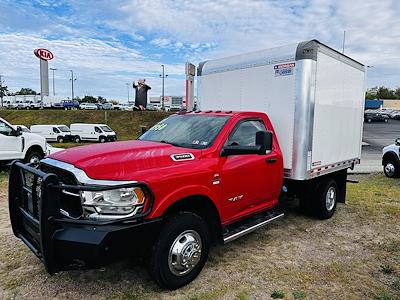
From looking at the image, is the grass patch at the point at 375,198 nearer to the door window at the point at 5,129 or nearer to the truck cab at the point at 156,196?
the truck cab at the point at 156,196

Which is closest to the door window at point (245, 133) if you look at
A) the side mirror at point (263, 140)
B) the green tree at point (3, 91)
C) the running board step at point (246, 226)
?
the side mirror at point (263, 140)

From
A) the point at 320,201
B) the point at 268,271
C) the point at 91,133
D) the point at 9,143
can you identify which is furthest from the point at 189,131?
the point at 91,133

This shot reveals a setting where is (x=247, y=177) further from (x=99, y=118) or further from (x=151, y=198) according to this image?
(x=99, y=118)

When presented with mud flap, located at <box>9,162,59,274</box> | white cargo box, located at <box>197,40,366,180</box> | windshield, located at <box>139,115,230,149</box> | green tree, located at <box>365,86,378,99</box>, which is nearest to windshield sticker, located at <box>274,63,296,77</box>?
Answer: white cargo box, located at <box>197,40,366,180</box>

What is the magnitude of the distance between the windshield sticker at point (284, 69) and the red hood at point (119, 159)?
→ 223cm

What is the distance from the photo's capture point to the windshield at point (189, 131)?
427cm

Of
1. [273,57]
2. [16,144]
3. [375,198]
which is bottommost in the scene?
[375,198]

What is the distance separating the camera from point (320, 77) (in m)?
5.36

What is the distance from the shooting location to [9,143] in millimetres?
10430

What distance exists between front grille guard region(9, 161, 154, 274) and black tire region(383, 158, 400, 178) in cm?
1046

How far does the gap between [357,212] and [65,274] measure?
17.5ft

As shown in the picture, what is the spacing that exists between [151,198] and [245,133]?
1949 mm

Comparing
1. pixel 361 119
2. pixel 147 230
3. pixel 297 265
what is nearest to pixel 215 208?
pixel 147 230

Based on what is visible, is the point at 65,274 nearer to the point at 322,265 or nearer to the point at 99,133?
the point at 322,265
